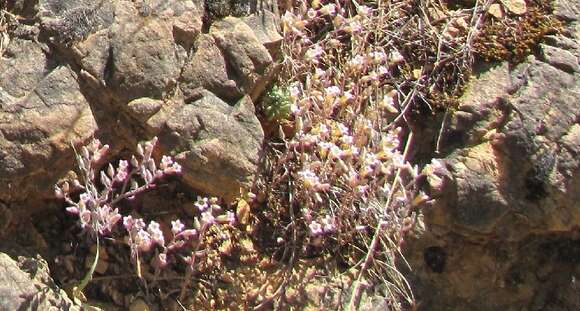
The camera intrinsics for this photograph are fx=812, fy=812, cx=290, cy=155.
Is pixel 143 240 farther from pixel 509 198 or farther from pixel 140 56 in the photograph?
pixel 509 198

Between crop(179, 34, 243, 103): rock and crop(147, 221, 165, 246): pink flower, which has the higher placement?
crop(179, 34, 243, 103): rock

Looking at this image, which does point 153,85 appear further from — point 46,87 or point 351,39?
point 351,39

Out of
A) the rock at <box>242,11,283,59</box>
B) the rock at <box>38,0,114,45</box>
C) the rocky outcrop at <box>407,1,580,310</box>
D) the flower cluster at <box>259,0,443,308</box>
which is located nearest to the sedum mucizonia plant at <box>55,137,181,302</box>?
the rock at <box>38,0,114,45</box>

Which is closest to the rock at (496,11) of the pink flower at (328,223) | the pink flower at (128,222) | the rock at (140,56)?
the pink flower at (328,223)

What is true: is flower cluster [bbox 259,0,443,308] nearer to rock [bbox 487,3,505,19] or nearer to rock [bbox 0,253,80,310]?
rock [bbox 487,3,505,19]

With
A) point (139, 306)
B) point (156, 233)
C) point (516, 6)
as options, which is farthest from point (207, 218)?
point (516, 6)

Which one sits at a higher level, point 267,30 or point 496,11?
point 267,30
